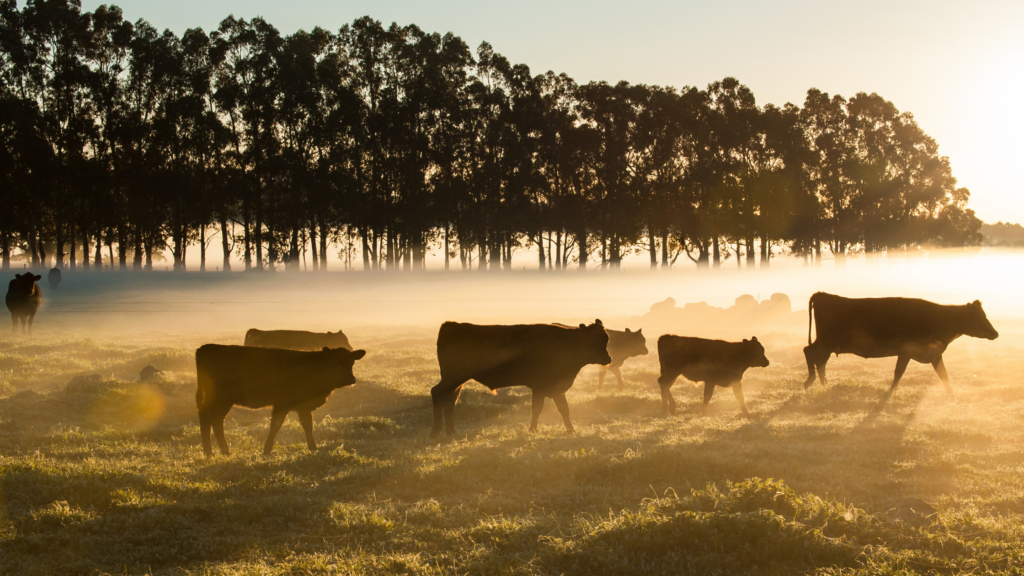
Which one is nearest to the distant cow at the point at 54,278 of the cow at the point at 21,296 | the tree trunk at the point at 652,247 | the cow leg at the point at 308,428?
the cow at the point at 21,296

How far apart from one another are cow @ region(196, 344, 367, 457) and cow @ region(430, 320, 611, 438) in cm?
171

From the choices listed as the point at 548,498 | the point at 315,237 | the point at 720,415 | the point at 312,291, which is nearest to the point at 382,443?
the point at 548,498

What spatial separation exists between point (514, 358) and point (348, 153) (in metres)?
41.4

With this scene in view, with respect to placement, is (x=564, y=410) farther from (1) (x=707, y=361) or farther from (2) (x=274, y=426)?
(2) (x=274, y=426)

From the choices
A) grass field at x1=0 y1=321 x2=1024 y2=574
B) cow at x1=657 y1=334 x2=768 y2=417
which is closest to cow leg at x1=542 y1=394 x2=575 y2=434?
grass field at x1=0 y1=321 x2=1024 y2=574

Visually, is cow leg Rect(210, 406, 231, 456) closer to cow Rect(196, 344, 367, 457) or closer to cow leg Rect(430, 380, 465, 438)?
cow Rect(196, 344, 367, 457)

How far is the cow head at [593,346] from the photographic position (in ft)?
39.0

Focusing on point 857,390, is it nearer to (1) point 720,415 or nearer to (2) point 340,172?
(1) point 720,415

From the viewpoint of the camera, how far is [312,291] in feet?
159

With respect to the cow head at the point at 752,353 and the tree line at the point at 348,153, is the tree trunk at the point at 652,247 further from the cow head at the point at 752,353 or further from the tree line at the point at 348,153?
the cow head at the point at 752,353

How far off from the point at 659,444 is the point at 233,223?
156ft

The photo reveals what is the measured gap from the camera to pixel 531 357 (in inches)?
461

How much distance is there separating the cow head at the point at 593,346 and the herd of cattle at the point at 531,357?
16mm

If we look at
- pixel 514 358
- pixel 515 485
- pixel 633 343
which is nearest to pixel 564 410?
pixel 514 358
